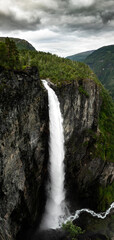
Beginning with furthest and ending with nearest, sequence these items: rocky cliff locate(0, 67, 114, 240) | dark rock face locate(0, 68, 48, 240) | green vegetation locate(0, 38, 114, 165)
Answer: green vegetation locate(0, 38, 114, 165)
rocky cliff locate(0, 67, 114, 240)
dark rock face locate(0, 68, 48, 240)

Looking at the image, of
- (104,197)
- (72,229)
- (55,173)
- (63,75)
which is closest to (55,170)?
(55,173)

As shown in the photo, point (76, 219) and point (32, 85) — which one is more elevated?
point (32, 85)

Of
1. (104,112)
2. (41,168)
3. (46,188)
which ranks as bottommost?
(46,188)

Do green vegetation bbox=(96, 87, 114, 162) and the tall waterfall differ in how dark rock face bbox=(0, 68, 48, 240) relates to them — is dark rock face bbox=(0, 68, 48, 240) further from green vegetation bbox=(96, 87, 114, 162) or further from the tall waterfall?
green vegetation bbox=(96, 87, 114, 162)

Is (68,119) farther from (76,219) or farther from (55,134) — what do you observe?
(76,219)

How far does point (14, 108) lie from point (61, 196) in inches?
1054

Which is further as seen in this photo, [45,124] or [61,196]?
[61,196]

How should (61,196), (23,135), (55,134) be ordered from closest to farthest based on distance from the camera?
(23,135) < (55,134) < (61,196)

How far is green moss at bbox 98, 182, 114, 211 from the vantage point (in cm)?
4733

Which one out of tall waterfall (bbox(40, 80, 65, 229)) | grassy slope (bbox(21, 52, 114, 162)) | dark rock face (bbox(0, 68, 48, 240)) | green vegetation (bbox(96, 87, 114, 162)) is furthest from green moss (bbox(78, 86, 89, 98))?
dark rock face (bbox(0, 68, 48, 240))

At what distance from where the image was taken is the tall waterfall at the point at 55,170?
3588 cm

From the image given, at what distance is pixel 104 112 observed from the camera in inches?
2598

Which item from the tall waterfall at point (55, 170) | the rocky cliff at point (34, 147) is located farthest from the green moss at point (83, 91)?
the tall waterfall at point (55, 170)

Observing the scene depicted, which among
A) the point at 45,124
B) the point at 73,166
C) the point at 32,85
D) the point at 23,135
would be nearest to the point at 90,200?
the point at 73,166
